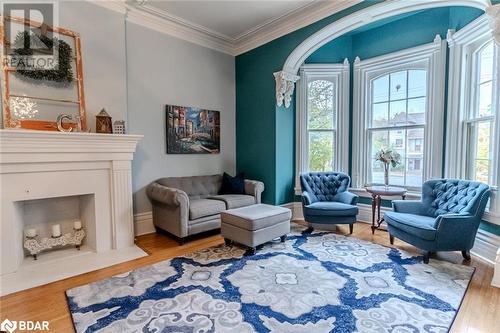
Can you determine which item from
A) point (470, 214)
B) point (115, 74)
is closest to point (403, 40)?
point (470, 214)

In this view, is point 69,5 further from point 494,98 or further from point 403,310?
point 494,98

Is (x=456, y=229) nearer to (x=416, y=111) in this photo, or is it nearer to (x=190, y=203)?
(x=416, y=111)

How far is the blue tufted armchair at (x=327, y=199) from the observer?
380 centimetres

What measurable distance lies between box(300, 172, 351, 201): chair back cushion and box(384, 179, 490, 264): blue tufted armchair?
3.42ft

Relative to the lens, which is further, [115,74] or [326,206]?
[326,206]

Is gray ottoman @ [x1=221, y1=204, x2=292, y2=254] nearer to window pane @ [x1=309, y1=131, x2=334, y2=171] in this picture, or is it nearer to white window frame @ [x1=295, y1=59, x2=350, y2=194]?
white window frame @ [x1=295, y1=59, x2=350, y2=194]

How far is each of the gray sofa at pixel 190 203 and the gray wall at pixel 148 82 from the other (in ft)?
0.91

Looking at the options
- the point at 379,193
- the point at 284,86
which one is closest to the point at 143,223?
the point at 284,86

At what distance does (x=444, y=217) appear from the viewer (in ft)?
8.98

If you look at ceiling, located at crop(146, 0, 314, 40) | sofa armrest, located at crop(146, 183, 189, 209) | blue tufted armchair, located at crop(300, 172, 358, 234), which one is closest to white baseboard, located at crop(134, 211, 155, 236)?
sofa armrest, located at crop(146, 183, 189, 209)

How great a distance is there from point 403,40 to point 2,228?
5.86 meters

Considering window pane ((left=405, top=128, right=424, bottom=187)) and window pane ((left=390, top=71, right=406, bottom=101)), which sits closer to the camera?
window pane ((left=405, top=128, right=424, bottom=187))

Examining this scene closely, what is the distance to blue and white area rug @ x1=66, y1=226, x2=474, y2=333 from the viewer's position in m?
1.84

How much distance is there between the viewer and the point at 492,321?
6.17 feet
